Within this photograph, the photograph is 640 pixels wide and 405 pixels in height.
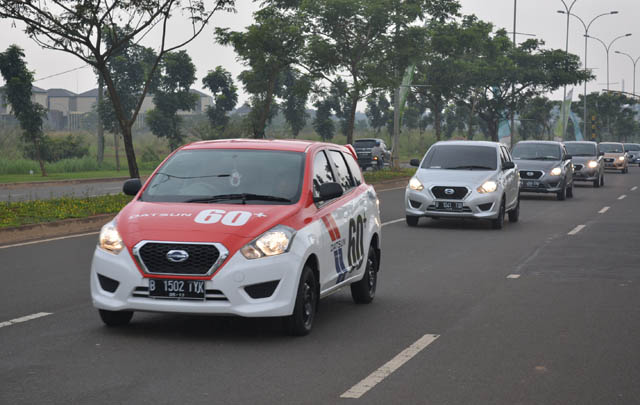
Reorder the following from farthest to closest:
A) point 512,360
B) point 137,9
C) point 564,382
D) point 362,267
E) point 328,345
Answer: point 137,9 → point 362,267 → point 328,345 → point 512,360 → point 564,382

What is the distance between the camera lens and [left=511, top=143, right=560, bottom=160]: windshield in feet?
92.1

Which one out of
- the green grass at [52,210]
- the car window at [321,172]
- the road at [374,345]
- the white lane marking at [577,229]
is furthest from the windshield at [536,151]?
the car window at [321,172]

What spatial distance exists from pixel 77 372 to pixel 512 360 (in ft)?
10.1

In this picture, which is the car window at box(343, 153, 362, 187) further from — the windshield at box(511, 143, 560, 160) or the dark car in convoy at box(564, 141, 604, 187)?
the dark car in convoy at box(564, 141, 604, 187)

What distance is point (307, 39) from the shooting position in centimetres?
3922

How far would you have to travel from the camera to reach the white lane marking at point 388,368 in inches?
240

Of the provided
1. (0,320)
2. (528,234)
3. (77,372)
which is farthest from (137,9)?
(77,372)

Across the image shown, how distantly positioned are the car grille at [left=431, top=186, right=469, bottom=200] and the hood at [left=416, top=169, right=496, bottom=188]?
0.27 feet

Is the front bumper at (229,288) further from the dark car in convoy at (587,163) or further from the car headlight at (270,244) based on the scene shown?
the dark car in convoy at (587,163)

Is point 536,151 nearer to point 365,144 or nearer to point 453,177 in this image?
point 453,177

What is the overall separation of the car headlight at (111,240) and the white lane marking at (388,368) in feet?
7.46

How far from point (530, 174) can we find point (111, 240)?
20.9m

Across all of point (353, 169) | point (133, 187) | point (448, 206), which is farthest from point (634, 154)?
point (133, 187)

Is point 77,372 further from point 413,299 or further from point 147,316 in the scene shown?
point 413,299
